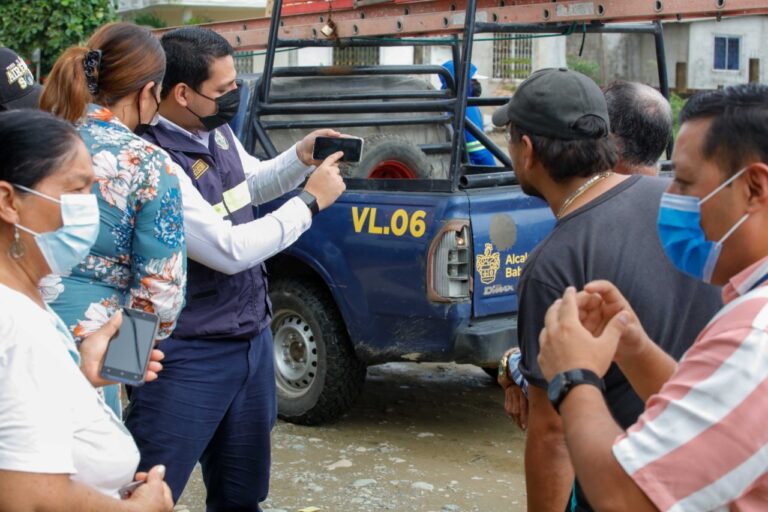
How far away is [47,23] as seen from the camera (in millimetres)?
12062

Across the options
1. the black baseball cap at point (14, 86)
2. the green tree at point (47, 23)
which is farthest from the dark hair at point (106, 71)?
the green tree at point (47, 23)

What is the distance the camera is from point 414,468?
17.6 feet

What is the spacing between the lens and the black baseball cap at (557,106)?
262 cm

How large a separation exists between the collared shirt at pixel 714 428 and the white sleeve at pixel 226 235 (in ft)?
6.25

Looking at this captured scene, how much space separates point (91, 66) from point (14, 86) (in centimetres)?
162

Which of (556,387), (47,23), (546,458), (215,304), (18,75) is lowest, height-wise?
(546,458)

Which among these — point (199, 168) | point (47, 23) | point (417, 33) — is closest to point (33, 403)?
point (199, 168)

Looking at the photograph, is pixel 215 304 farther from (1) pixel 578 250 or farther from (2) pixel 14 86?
(2) pixel 14 86

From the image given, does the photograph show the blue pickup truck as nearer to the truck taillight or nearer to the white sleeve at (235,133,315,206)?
the truck taillight

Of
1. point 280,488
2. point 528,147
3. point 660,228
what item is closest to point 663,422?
point 660,228

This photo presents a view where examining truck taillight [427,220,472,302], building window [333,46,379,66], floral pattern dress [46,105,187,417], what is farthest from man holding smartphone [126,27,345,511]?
building window [333,46,379,66]

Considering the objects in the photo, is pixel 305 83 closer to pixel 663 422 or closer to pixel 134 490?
pixel 134 490

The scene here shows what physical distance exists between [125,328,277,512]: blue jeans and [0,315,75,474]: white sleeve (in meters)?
1.37

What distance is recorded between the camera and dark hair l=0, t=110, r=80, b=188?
2.21 m
